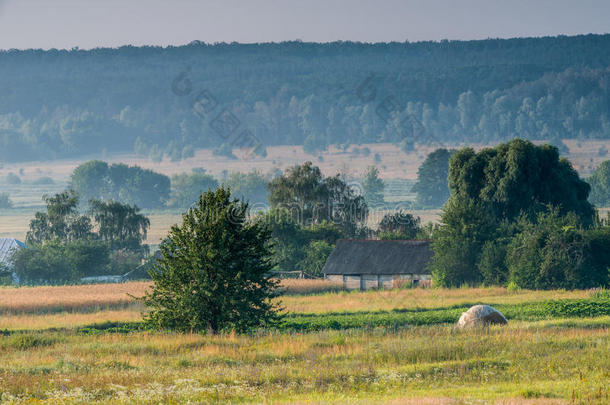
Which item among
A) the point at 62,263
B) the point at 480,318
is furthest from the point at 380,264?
the point at 480,318

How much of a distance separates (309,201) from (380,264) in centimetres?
4516

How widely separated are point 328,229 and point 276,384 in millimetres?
75439

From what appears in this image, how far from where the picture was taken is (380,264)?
84.8 m

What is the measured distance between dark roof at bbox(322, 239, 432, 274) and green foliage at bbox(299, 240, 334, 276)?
→ 3969mm

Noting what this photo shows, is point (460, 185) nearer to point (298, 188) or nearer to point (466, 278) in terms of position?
point (466, 278)

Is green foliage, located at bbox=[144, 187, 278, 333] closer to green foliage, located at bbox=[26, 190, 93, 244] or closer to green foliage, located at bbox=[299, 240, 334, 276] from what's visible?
green foliage, located at bbox=[299, 240, 334, 276]

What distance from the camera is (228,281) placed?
3838 centimetres

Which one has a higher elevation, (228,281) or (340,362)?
(228,281)

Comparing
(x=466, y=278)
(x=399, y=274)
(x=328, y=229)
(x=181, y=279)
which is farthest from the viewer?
(x=328, y=229)

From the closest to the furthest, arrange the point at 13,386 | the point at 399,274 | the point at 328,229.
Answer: the point at 13,386
the point at 399,274
the point at 328,229

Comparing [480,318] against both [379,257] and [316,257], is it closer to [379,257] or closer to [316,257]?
[379,257]

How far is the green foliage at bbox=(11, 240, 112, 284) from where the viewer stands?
97.4 meters

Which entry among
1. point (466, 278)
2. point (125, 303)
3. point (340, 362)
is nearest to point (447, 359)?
point (340, 362)

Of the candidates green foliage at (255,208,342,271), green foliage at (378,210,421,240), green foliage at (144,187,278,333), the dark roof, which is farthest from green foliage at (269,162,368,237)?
green foliage at (144,187,278,333)
